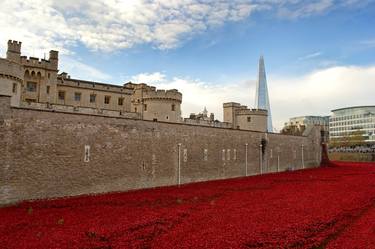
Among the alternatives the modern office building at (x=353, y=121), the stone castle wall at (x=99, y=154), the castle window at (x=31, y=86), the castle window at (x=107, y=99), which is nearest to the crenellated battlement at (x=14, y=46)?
the castle window at (x=31, y=86)

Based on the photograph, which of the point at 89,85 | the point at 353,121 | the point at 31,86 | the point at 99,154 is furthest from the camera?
the point at 353,121

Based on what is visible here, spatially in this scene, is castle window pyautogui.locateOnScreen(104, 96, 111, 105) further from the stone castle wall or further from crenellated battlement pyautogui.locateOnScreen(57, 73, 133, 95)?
the stone castle wall

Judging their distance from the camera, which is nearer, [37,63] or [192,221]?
[192,221]

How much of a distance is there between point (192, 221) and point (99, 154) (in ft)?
35.3

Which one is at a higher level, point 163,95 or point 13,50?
point 13,50

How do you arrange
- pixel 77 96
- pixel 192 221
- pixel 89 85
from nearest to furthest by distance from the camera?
1. pixel 192 221
2. pixel 77 96
3. pixel 89 85

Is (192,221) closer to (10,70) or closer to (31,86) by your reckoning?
(10,70)

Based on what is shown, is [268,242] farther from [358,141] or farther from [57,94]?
[358,141]

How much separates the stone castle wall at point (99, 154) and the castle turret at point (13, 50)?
22076 millimetres

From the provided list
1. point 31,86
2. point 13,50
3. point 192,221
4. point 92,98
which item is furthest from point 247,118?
point 192,221

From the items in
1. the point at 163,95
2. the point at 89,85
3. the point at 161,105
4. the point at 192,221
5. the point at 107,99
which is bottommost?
the point at 192,221

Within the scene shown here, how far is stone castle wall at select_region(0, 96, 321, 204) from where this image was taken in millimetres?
18922

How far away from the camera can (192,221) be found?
15367mm

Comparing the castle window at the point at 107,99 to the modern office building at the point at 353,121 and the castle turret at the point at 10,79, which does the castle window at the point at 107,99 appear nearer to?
the castle turret at the point at 10,79
